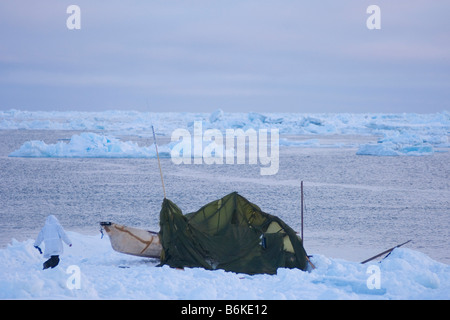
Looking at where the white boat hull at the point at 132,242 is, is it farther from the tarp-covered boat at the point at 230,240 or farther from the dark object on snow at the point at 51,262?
the dark object on snow at the point at 51,262

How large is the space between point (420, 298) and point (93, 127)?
200ft

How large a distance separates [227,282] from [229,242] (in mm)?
1184

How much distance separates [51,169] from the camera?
27172mm

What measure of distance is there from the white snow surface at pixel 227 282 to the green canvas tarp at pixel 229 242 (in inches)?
12.7

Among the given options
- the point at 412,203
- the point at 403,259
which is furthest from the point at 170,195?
the point at 403,259

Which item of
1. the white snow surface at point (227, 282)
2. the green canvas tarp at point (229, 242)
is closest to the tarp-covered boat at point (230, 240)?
the green canvas tarp at point (229, 242)

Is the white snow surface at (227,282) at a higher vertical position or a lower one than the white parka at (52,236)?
lower

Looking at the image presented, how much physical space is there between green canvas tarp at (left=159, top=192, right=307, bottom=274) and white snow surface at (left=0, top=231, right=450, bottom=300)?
12.7 inches

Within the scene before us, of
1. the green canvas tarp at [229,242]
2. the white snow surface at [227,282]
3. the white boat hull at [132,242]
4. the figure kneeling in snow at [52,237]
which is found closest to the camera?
the white snow surface at [227,282]

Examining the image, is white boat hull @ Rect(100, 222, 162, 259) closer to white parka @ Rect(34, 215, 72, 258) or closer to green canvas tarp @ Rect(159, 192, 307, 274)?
green canvas tarp @ Rect(159, 192, 307, 274)

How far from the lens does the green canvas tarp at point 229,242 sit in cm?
791

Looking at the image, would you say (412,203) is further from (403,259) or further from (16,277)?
(16,277)

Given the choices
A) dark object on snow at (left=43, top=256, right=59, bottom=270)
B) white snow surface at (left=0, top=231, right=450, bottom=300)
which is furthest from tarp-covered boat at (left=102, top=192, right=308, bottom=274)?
dark object on snow at (left=43, top=256, right=59, bottom=270)

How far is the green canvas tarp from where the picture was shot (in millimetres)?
7906
